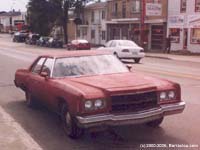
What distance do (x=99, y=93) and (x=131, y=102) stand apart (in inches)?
20.2

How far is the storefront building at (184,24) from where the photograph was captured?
39688 millimetres

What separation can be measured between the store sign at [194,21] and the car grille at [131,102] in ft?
110

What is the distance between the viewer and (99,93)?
22.6 feet

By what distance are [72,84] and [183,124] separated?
2228mm

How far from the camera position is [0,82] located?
15.8 m

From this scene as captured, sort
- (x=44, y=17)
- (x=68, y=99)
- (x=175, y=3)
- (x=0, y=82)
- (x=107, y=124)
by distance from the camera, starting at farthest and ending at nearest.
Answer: (x=44, y=17)
(x=175, y=3)
(x=0, y=82)
(x=68, y=99)
(x=107, y=124)

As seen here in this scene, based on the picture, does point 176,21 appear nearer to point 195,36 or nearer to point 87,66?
point 195,36

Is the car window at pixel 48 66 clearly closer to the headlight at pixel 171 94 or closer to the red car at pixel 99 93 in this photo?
the red car at pixel 99 93

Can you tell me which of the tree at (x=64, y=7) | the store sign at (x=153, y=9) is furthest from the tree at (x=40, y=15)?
the store sign at (x=153, y=9)

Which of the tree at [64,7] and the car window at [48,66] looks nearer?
the car window at [48,66]

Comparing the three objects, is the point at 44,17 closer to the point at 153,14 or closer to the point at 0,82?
the point at 153,14

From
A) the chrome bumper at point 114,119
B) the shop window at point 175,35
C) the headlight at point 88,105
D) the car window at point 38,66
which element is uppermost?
the car window at point 38,66

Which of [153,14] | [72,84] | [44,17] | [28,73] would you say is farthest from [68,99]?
[44,17]

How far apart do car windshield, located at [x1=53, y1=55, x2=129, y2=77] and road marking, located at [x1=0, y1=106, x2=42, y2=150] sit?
3.96ft
